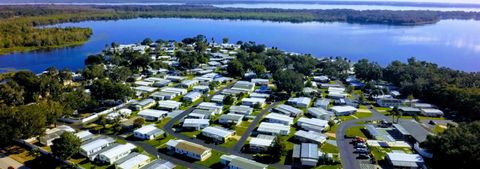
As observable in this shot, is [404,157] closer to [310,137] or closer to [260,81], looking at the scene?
[310,137]

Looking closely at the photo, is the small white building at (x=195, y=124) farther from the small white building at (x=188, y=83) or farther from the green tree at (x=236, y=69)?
the green tree at (x=236, y=69)

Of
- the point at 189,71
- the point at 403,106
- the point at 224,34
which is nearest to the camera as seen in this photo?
the point at 403,106

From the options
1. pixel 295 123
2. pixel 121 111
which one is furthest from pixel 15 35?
pixel 295 123

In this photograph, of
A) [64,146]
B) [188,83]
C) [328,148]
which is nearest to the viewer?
[64,146]

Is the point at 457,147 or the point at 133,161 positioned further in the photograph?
the point at 133,161

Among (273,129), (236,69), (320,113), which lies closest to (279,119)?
(273,129)

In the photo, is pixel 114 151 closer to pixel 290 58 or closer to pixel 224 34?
pixel 290 58

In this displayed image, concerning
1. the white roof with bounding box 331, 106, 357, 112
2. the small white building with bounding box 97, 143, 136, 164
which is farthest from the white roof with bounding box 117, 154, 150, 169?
the white roof with bounding box 331, 106, 357, 112
